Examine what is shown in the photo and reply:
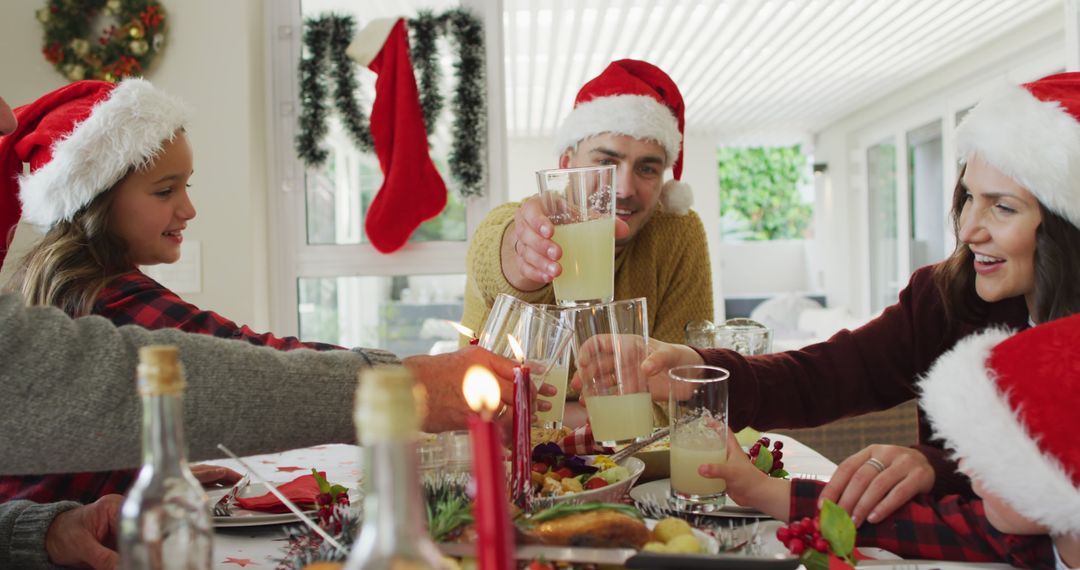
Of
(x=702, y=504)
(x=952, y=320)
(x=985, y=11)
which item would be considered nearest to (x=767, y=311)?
(x=985, y=11)

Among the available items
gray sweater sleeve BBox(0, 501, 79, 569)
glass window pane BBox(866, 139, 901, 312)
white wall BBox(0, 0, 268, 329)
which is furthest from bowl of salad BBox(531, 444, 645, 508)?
glass window pane BBox(866, 139, 901, 312)

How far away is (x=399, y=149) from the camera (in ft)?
11.1

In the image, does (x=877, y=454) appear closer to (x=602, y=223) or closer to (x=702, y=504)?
(x=702, y=504)

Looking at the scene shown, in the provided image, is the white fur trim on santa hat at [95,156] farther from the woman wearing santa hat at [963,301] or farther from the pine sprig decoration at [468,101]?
the pine sprig decoration at [468,101]

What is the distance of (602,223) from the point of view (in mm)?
1374

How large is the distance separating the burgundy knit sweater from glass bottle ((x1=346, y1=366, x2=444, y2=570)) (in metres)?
1.16

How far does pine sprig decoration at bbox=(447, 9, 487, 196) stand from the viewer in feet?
11.7

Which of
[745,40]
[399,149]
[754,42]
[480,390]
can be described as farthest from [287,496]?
[754,42]

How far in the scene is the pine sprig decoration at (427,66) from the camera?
3510 millimetres

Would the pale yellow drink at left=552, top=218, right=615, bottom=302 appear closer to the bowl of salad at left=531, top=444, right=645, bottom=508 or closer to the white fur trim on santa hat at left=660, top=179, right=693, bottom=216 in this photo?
the bowl of salad at left=531, top=444, right=645, bottom=508

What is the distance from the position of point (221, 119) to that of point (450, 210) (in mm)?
1012

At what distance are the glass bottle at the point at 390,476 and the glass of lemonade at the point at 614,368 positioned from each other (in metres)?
0.73

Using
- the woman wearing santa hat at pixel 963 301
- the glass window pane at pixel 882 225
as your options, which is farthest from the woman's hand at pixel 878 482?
the glass window pane at pixel 882 225

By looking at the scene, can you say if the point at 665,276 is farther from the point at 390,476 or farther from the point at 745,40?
the point at 745,40
